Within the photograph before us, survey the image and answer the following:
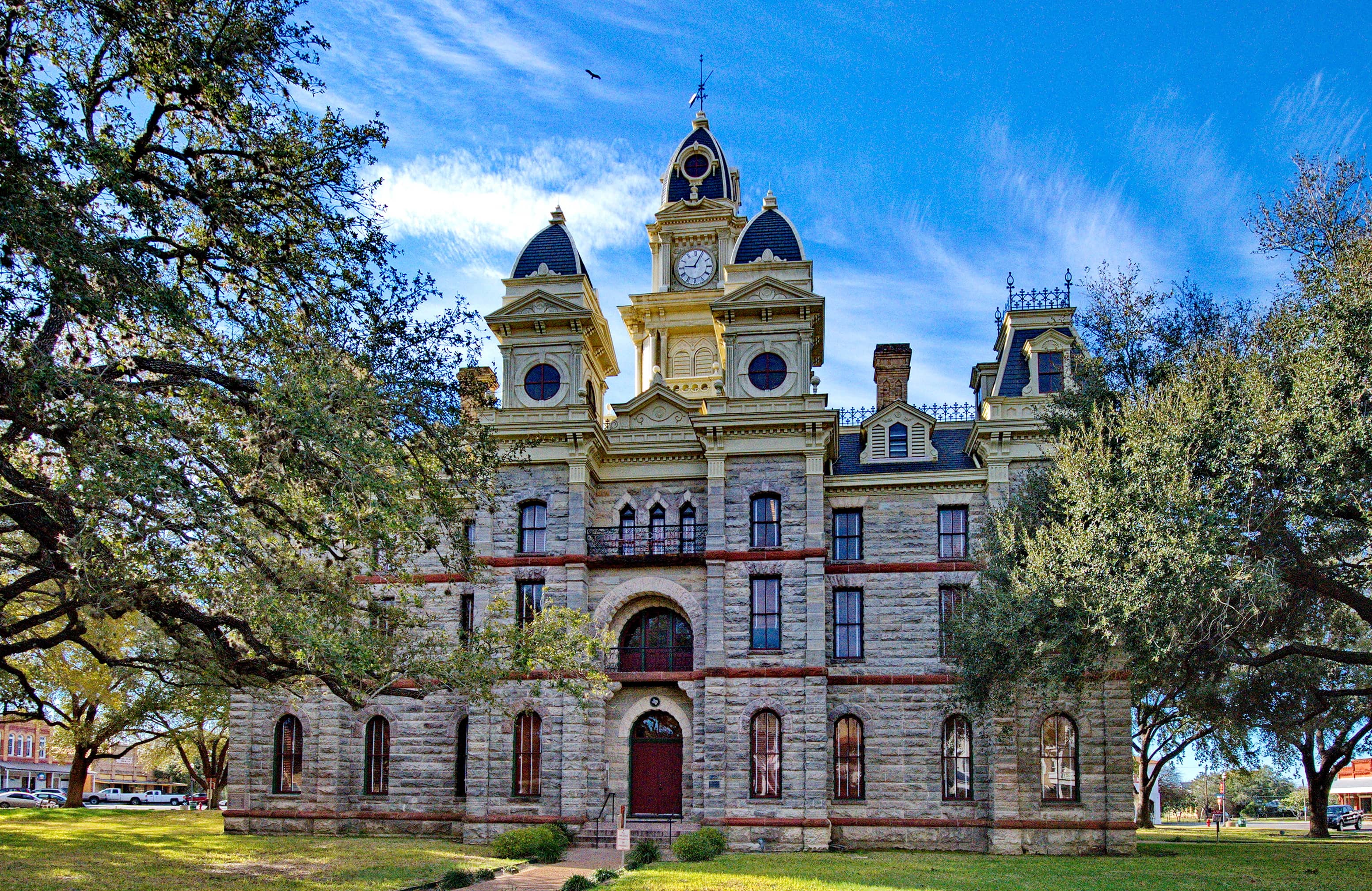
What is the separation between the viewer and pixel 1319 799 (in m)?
39.8

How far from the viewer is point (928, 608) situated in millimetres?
31281

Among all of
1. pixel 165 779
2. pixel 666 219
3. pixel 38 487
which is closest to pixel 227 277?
pixel 38 487

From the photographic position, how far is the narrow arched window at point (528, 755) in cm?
2997

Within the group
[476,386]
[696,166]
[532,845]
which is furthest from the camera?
[696,166]

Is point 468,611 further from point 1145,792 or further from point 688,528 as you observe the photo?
point 1145,792

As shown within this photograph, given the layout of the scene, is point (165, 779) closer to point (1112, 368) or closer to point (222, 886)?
point (222, 886)

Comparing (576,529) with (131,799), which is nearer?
(576,529)

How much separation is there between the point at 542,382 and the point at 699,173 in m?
11.8

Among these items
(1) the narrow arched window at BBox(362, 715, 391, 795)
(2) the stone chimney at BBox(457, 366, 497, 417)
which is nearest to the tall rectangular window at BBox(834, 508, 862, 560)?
(1) the narrow arched window at BBox(362, 715, 391, 795)

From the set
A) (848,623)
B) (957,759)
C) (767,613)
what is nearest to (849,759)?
(957,759)

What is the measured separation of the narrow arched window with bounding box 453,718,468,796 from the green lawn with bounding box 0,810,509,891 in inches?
63.4

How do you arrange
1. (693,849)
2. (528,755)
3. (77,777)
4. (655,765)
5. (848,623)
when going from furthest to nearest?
1. (77,777)
2. (848,623)
3. (655,765)
4. (528,755)
5. (693,849)

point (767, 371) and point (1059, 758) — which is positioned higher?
point (767, 371)

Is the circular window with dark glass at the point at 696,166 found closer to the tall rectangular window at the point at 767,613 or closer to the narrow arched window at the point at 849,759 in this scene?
the tall rectangular window at the point at 767,613
